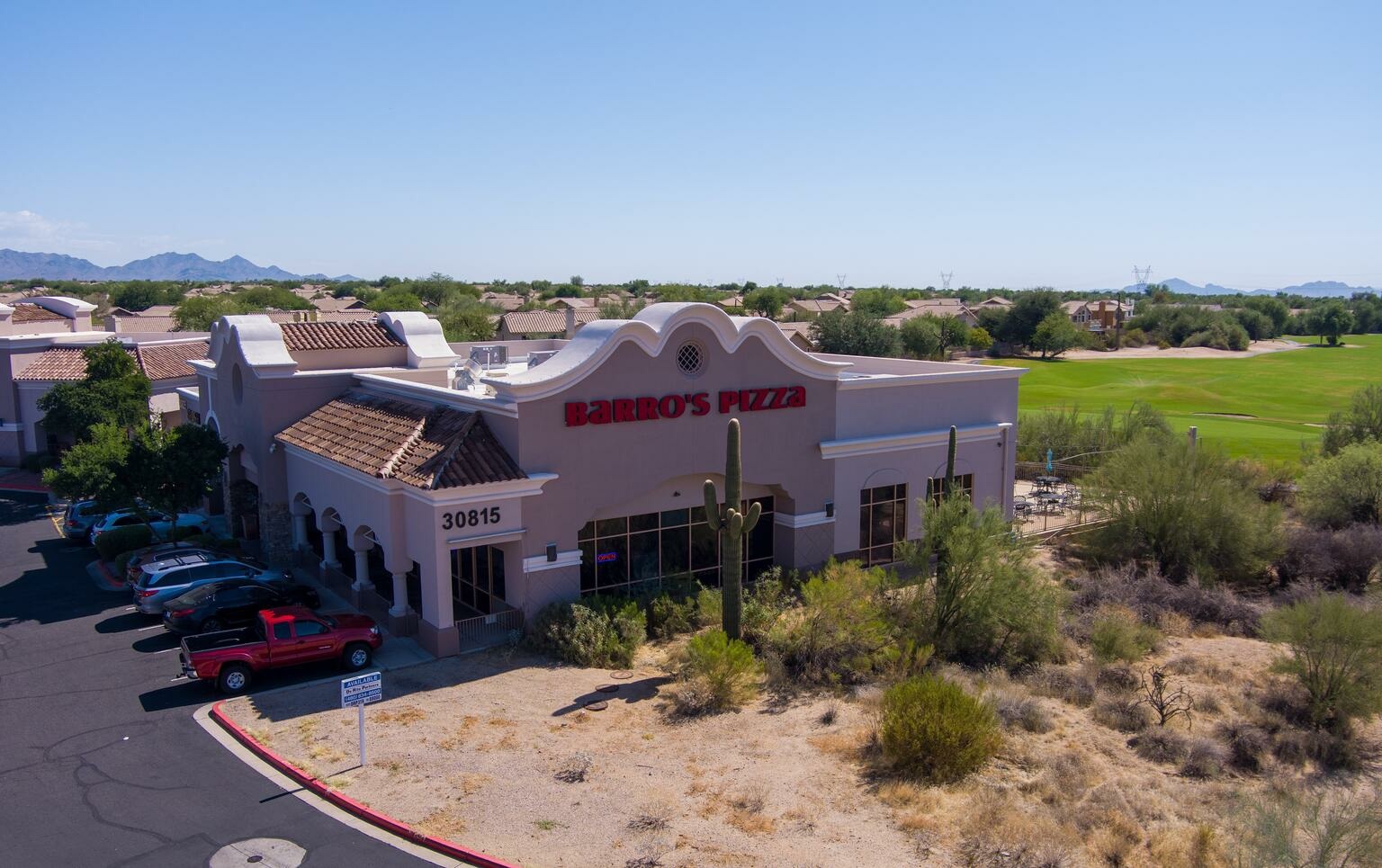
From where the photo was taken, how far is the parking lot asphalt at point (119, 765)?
1454cm

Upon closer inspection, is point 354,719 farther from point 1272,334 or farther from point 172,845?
point 1272,334

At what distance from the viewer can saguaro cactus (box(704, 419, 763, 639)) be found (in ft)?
72.0

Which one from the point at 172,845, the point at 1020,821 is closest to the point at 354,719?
the point at 172,845

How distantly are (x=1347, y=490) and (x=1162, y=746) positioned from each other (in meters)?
22.1

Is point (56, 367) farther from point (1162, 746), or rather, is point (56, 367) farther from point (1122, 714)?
point (1162, 746)

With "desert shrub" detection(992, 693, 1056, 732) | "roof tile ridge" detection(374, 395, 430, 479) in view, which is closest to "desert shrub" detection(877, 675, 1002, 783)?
"desert shrub" detection(992, 693, 1056, 732)

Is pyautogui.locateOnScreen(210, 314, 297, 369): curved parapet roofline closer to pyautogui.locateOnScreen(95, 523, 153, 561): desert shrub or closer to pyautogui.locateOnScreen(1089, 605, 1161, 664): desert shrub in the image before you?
pyautogui.locateOnScreen(95, 523, 153, 561): desert shrub

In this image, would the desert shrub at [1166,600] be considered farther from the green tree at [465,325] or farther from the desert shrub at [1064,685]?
the green tree at [465,325]

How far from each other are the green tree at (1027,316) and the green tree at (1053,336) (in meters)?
0.75

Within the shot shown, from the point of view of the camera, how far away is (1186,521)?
31.6 m

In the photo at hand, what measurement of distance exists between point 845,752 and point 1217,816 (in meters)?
5.88

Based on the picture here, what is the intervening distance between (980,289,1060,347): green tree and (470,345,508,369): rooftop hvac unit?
89481mm

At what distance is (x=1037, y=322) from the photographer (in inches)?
4422

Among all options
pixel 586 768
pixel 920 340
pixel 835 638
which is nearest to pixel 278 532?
pixel 586 768
